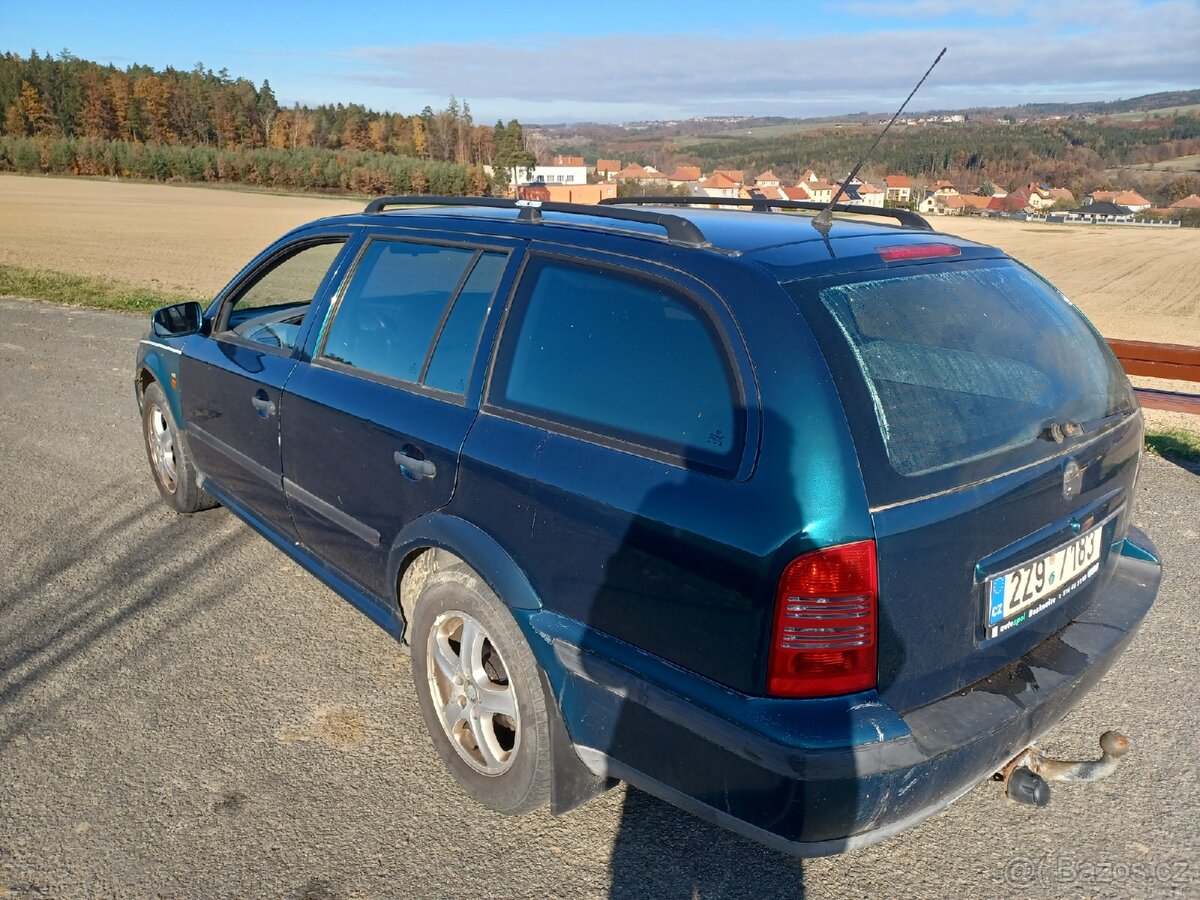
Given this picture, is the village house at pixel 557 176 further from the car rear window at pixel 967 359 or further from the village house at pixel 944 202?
the village house at pixel 944 202

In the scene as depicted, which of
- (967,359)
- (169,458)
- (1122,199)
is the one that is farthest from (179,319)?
(1122,199)

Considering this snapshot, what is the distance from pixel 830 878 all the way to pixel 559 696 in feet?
2.89

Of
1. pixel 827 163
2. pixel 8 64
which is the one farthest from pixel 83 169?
pixel 827 163

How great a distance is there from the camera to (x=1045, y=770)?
2.75m

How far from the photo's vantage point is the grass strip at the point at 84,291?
511 inches

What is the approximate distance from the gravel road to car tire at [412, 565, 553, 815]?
0.14 metres

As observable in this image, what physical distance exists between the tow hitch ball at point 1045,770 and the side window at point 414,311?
6.48 ft

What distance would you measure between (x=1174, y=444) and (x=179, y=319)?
644 centimetres

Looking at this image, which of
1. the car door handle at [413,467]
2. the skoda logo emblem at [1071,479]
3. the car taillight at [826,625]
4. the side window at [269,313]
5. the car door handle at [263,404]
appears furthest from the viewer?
the side window at [269,313]

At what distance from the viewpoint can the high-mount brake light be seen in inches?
97.2

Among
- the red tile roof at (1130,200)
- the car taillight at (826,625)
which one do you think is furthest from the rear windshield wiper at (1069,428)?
the red tile roof at (1130,200)

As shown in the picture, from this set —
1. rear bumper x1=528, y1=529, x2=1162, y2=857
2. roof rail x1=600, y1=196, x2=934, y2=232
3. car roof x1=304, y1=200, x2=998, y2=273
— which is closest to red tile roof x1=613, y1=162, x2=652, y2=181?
roof rail x1=600, y1=196, x2=934, y2=232

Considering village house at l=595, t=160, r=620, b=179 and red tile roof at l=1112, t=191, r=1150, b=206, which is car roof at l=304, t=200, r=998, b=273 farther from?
red tile roof at l=1112, t=191, r=1150, b=206

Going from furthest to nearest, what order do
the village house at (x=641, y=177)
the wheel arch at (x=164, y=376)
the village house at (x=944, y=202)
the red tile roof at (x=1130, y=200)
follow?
1. the village house at (x=944, y=202)
2. the red tile roof at (x=1130, y=200)
3. the village house at (x=641, y=177)
4. the wheel arch at (x=164, y=376)
